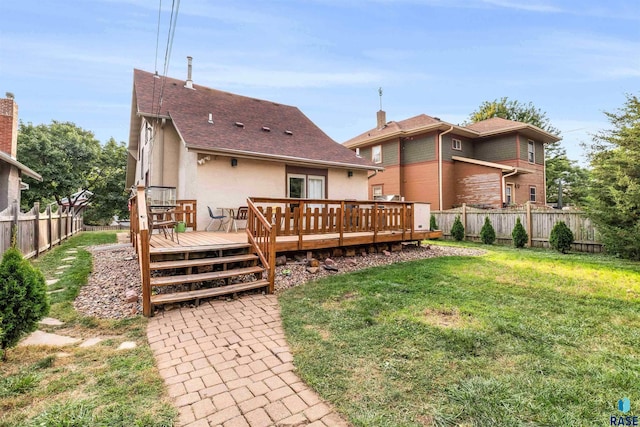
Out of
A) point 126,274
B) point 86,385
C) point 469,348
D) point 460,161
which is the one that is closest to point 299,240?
point 126,274

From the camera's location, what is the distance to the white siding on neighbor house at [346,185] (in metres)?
10.8

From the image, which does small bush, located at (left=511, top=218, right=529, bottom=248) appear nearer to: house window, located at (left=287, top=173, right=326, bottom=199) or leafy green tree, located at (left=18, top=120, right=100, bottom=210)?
house window, located at (left=287, top=173, right=326, bottom=199)

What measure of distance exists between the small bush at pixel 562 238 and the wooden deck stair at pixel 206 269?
9.84 metres

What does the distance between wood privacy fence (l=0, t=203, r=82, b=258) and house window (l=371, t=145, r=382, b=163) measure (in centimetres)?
1626

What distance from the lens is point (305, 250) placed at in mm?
6516

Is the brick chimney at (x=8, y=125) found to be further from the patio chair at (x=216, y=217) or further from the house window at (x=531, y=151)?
the house window at (x=531, y=151)

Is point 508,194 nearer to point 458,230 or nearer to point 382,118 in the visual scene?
point 458,230

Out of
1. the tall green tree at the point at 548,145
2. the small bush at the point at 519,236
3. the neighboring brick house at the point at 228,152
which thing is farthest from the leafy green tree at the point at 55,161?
the tall green tree at the point at 548,145

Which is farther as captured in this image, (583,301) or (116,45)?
(116,45)

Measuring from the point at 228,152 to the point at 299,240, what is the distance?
12.7 ft

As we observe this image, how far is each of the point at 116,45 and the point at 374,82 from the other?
15.6 meters

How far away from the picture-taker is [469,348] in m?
2.88

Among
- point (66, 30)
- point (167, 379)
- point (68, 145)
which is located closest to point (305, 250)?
point (167, 379)

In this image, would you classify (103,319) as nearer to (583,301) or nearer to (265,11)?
(583,301)
